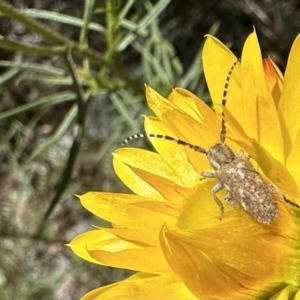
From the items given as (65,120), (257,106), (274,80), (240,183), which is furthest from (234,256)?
(65,120)

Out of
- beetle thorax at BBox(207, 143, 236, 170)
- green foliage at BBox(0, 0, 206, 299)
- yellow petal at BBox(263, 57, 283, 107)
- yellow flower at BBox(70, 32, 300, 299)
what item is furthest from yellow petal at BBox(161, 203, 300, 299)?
green foliage at BBox(0, 0, 206, 299)

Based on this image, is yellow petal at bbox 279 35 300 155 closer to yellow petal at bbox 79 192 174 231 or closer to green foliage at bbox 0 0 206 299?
yellow petal at bbox 79 192 174 231

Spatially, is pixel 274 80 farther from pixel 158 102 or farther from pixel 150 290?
pixel 150 290

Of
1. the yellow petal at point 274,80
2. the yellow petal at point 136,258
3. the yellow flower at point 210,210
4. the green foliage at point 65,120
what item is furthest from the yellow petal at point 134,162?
the green foliage at point 65,120

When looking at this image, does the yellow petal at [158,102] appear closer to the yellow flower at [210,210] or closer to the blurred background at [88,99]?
the yellow flower at [210,210]

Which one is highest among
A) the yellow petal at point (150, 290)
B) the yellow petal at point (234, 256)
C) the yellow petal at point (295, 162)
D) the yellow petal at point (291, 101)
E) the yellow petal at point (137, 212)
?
the yellow petal at point (291, 101)
